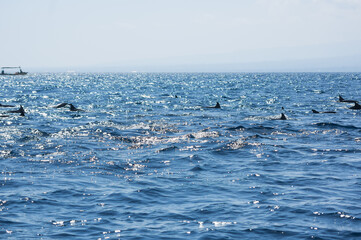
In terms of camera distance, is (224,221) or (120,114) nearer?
(224,221)

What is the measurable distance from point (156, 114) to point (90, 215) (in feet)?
101

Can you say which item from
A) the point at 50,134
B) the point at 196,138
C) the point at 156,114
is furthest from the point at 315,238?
the point at 156,114

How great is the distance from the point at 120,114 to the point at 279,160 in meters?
25.2

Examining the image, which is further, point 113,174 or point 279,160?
point 279,160

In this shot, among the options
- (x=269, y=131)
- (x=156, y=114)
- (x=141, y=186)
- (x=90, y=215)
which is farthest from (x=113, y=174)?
(x=156, y=114)

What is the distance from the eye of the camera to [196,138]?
28891 millimetres

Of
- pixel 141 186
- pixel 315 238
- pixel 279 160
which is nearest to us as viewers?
pixel 315 238

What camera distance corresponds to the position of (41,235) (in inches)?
468

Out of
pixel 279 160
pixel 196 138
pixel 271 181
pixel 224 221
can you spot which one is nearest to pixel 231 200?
pixel 224 221

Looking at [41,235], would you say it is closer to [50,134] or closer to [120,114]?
[50,134]

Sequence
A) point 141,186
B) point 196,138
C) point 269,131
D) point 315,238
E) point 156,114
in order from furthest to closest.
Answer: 1. point 156,114
2. point 269,131
3. point 196,138
4. point 141,186
5. point 315,238

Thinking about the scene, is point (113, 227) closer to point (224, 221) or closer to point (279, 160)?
point (224, 221)

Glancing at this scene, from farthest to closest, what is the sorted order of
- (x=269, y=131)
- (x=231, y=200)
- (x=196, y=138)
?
1. (x=269, y=131)
2. (x=196, y=138)
3. (x=231, y=200)

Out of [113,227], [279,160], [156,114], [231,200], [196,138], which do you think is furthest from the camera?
[156,114]
